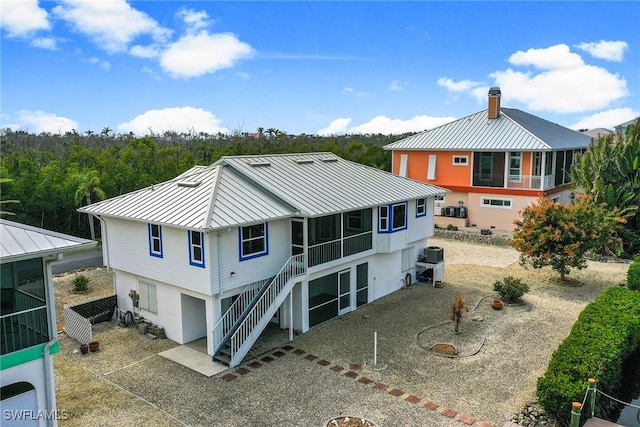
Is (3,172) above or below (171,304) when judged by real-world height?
above

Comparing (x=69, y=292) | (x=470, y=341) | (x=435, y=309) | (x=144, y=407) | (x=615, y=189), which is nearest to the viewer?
(x=144, y=407)

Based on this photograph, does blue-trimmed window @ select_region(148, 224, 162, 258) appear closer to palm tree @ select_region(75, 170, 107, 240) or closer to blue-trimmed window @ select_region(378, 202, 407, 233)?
blue-trimmed window @ select_region(378, 202, 407, 233)

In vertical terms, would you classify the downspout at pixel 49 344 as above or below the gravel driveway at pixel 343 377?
above

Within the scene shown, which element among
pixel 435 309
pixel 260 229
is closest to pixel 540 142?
pixel 435 309

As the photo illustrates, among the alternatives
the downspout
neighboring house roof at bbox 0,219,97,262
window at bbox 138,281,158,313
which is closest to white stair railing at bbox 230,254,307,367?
window at bbox 138,281,158,313

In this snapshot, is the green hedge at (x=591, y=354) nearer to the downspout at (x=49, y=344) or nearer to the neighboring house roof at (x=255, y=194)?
Answer: the neighboring house roof at (x=255, y=194)

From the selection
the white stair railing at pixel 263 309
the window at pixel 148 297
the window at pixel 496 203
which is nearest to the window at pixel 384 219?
the white stair railing at pixel 263 309

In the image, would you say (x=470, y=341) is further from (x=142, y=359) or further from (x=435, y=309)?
(x=142, y=359)
